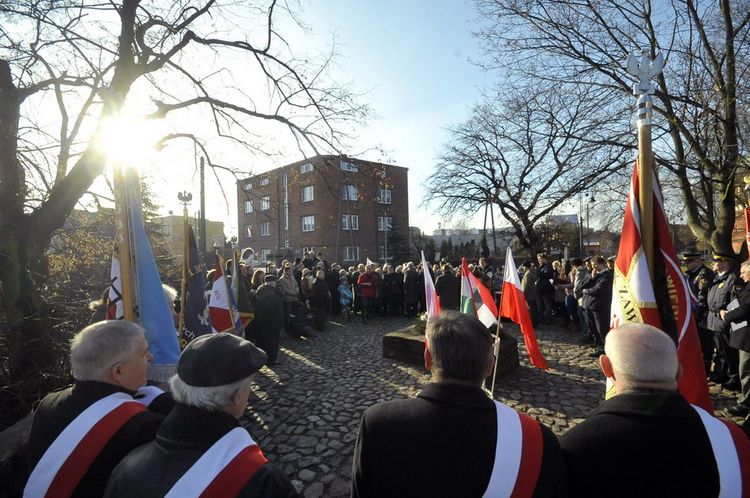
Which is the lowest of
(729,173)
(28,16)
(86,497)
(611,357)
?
(86,497)

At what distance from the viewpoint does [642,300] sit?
8.64 feet

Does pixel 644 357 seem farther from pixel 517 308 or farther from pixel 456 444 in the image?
pixel 517 308

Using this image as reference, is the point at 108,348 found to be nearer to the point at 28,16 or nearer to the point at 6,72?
the point at 6,72

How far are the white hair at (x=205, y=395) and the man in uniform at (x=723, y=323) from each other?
657 cm

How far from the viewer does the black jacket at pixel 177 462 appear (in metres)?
1.35

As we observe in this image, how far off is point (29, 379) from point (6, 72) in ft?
14.0

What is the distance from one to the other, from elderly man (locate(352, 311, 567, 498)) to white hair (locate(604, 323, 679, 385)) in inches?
18.2

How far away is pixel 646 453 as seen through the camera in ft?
4.96

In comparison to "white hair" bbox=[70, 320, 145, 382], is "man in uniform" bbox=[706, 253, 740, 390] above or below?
below

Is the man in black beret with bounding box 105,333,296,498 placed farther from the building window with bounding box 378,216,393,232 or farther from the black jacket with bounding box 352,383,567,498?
the building window with bounding box 378,216,393,232

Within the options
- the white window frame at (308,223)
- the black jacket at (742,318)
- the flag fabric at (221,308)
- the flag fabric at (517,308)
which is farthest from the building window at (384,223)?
the black jacket at (742,318)

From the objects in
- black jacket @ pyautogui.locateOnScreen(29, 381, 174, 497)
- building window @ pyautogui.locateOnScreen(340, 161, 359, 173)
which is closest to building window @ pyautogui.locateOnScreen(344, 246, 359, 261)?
building window @ pyautogui.locateOnScreen(340, 161, 359, 173)

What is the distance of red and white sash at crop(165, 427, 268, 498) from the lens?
1310 mm

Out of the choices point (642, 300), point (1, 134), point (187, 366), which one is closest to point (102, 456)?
point (187, 366)
